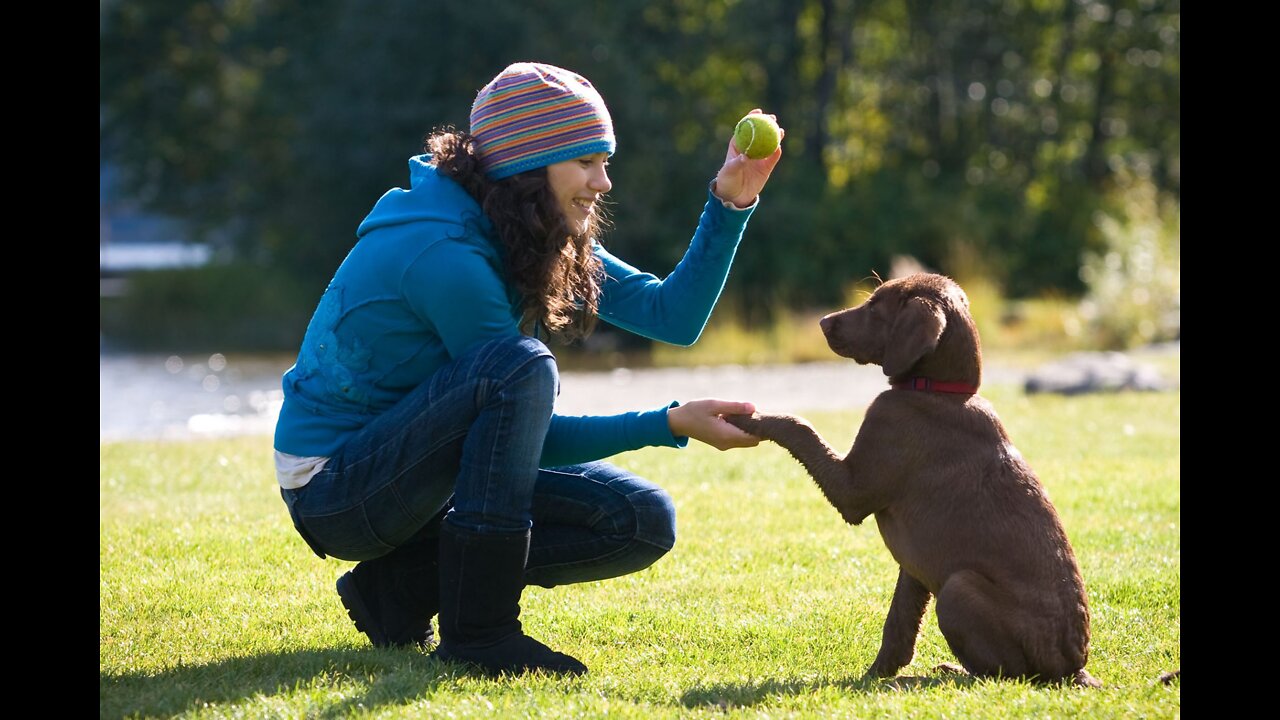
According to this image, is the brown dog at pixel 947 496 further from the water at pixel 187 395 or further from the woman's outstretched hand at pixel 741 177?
the water at pixel 187 395

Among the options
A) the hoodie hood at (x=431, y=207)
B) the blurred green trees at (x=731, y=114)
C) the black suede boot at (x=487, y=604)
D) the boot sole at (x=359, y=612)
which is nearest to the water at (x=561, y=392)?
the blurred green trees at (x=731, y=114)

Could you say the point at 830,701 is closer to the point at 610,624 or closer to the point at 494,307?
the point at 610,624

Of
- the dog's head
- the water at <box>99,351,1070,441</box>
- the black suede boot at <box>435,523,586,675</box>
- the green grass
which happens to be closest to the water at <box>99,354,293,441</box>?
the water at <box>99,351,1070,441</box>

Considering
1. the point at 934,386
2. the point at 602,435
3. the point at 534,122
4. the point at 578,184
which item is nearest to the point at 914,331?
the point at 934,386

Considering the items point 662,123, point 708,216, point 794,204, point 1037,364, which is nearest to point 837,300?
point 794,204

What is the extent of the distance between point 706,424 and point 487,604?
816 mm

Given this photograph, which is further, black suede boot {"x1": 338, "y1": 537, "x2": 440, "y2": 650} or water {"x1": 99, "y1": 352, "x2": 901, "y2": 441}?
water {"x1": 99, "y1": 352, "x2": 901, "y2": 441}

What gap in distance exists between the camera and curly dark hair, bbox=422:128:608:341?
13.1ft

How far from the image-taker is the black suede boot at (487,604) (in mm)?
3875

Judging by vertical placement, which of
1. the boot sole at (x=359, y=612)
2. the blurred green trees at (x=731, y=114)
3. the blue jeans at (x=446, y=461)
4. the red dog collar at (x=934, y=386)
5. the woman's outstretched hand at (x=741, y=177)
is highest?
the blurred green trees at (x=731, y=114)

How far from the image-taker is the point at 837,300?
21.5 metres

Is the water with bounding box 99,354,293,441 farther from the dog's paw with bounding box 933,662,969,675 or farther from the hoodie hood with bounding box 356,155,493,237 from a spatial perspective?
the dog's paw with bounding box 933,662,969,675

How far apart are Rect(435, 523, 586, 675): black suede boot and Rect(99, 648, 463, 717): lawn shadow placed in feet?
0.33

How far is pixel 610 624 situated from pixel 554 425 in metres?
0.96
